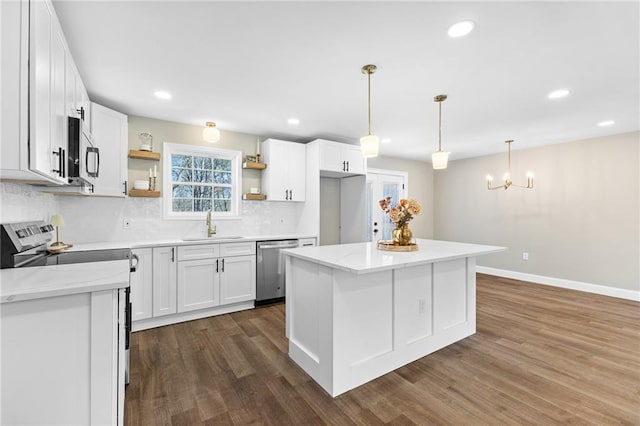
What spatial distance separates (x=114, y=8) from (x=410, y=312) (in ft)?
9.76

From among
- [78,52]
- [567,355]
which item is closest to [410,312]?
[567,355]

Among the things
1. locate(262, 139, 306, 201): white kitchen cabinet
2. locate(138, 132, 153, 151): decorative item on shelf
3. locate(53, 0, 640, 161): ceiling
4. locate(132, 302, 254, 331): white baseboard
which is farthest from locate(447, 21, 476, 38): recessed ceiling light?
locate(132, 302, 254, 331): white baseboard

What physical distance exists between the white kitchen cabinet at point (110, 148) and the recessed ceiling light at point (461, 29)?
3.30 m

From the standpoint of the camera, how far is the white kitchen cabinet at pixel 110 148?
2.98 metres

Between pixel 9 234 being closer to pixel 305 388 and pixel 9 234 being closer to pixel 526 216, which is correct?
pixel 305 388

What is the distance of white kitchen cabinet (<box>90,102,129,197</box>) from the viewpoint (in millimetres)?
2982

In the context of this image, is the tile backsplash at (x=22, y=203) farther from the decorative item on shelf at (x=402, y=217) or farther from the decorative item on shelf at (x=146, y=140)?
the decorative item on shelf at (x=402, y=217)

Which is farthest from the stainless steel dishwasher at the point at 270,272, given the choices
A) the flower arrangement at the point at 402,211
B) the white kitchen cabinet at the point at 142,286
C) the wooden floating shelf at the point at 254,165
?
the flower arrangement at the point at 402,211

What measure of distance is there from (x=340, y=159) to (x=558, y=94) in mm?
2676

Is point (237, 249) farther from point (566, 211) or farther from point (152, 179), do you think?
point (566, 211)

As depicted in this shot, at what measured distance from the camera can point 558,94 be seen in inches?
116

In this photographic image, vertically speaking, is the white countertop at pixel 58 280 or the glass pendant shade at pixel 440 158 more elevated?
the glass pendant shade at pixel 440 158

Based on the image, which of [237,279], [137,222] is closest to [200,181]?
[137,222]

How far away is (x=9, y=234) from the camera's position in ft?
5.63
